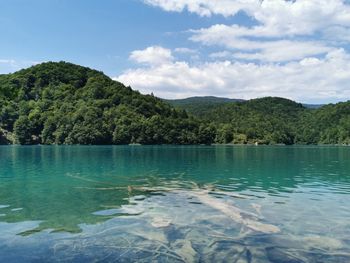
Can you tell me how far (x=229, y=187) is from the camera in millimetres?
32469

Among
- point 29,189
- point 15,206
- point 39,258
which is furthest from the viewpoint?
point 29,189

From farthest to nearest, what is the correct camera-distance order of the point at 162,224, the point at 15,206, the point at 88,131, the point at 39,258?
the point at 88,131
the point at 15,206
the point at 162,224
the point at 39,258

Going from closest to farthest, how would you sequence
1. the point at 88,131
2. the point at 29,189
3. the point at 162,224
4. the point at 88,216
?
the point at 162,224 → the point at 88,216 → the point at 29,189 → the point at 88,131

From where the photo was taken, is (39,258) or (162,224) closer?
(39,258)

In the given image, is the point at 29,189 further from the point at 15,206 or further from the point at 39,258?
the point at 39,258

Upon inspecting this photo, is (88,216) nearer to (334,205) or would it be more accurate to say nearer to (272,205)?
(272,205)

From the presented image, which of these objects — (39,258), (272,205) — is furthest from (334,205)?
(39,258)

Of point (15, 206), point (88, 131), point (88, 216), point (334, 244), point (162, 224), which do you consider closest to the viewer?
point (334, 244)

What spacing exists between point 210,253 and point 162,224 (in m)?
4.88

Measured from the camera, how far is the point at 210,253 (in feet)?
45.0

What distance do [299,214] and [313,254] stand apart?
7.68 m

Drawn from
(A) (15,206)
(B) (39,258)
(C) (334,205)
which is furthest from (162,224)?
(C) (334,205)

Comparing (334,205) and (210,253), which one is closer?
(210,253)

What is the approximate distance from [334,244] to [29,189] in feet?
76.6
